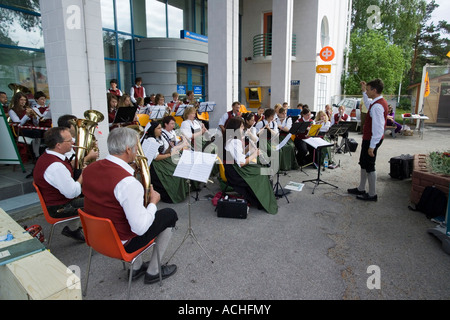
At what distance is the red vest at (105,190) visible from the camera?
7.29 ft

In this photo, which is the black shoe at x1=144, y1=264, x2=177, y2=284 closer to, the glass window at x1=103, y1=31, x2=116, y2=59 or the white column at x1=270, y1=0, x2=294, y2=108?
the glass window at x1=103, y1=31, x2=116, y2=59

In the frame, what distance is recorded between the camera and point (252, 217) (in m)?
4.52

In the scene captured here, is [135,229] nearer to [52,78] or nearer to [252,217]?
[252,217]

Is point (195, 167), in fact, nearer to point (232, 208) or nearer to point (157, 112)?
point (232, 208)

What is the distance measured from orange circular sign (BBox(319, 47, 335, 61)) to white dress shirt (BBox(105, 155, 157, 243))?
56.3 ft

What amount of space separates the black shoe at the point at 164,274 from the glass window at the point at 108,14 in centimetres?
1092

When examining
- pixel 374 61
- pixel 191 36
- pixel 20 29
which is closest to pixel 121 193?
pixel 20 29

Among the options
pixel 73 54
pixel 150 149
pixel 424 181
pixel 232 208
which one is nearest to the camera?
pixel 150 149

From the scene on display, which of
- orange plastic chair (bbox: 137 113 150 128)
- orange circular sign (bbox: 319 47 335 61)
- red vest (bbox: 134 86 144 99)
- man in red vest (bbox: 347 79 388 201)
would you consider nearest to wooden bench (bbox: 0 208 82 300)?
man in red vest (bbox: 347 79 388 201)

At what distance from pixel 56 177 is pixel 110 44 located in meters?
10.0

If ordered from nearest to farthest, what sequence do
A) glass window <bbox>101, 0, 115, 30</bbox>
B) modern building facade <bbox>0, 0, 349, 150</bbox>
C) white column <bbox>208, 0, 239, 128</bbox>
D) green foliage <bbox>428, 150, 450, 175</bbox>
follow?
green foliage <bbox>428, 150, 450, 175</bbox>
modern building facade <bbox>0, 0, 349, 150</bbox>
white column <bbox>208, 0, 239, 128</bbox>
glass window <bbox>101, 0, 115, 30</bbox>

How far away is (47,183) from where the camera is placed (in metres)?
3.12

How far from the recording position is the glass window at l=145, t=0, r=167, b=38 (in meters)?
12.6
